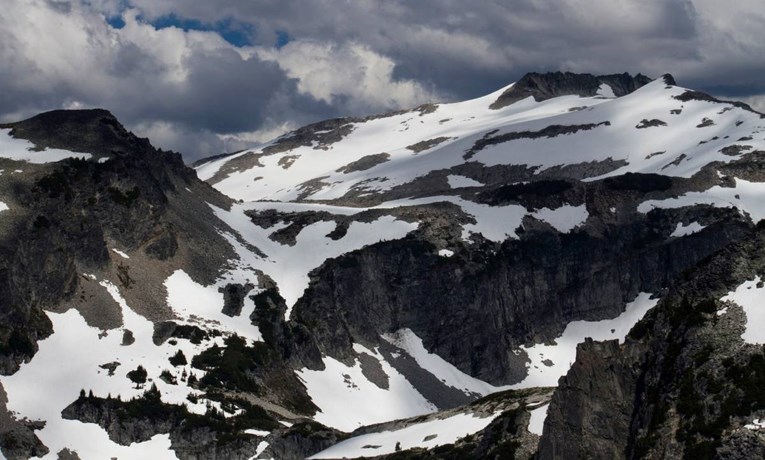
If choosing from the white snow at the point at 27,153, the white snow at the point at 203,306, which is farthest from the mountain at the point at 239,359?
the white snow at the point at 27,153

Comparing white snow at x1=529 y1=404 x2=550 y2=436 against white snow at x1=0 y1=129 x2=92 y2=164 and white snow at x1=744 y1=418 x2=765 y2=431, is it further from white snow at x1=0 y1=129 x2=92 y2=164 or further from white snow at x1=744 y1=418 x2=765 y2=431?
white snow at x1=0 y1=129 x2=92 y2=164

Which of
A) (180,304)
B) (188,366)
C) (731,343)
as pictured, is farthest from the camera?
(180,304)

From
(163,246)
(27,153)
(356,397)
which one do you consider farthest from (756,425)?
(27,153)

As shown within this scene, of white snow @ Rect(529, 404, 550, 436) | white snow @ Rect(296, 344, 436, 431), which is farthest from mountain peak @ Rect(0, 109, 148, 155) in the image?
white snow @ Rect(529, 404, 550, 436)

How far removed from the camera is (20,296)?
5969 inches

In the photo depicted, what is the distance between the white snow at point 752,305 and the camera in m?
63.8

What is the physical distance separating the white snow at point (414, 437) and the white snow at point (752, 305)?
40.1 m

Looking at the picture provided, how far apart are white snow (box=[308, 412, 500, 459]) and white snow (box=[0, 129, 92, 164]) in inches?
3276

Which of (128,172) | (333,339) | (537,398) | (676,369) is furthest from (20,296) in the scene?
(676,369)

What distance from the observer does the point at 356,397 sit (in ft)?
576

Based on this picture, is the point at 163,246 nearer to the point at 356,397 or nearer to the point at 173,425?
the point at 356,397

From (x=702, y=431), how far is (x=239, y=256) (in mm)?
142899

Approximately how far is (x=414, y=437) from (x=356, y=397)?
66.0 meters

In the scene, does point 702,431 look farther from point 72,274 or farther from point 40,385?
point 72,274
